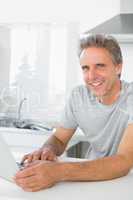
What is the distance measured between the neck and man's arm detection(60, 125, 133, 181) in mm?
385

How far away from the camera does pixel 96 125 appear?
5.48 feet

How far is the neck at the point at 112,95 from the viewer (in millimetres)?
1584

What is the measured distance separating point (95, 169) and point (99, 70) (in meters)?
0.48

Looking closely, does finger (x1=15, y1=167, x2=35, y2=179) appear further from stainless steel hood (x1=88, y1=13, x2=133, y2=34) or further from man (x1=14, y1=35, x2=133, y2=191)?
stainless steel hood (x1=88, y1=13, x2=133, y2=34)

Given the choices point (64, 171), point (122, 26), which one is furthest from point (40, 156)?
point (122, 26)

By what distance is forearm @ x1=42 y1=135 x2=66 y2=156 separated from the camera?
1613 millimetres

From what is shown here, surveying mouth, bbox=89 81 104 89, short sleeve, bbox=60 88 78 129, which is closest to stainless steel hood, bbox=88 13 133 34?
short sleeve, bbox=60 88 78 129

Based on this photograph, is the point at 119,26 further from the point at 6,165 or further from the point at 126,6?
the point at 6,165

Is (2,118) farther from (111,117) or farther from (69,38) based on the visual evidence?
(111,117)

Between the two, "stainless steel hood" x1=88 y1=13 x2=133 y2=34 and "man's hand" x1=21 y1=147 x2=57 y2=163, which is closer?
"man's hand" x1=21 y1=147 x2=57 y2=163

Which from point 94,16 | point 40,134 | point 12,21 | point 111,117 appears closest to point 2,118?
point 40,134

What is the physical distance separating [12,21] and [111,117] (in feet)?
7.00

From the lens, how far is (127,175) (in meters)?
1.22

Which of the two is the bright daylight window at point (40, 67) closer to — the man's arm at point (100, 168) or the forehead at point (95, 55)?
the forehead at point (95, 55)
